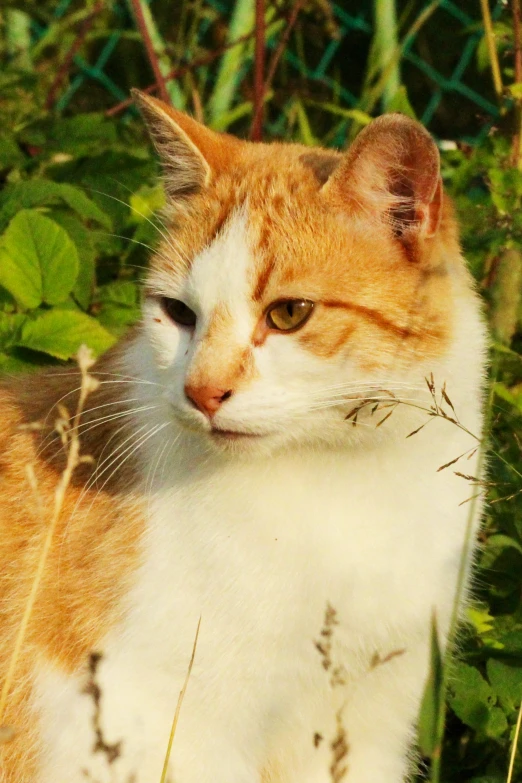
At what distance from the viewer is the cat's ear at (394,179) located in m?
1.72

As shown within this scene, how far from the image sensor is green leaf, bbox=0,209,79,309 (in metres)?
2.48

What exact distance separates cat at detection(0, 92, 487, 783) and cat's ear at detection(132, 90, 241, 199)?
0.04 ft

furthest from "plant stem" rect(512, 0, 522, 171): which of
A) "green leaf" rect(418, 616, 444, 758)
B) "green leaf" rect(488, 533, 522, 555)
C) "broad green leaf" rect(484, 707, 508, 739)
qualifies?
"green leaf" rect(418, 616, 444, 758)

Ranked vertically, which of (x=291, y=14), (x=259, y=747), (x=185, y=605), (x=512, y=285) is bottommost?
(x=259, y=747)

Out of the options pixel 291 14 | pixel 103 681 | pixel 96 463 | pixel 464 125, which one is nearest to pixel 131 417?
pixel 96 463

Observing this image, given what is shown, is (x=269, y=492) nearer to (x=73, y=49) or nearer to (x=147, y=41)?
(x=147, y=41)

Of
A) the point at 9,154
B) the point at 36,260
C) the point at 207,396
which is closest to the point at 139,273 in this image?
the point at 9,154

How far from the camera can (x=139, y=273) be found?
311cm

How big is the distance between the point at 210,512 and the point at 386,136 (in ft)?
2.38

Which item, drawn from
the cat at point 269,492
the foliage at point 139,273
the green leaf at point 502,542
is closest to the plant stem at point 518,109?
the foliage at point 139,273

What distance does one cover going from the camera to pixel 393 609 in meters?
1.82

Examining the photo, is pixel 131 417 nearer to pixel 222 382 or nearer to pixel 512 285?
pixel 222 382

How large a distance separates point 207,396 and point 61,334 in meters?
0.87

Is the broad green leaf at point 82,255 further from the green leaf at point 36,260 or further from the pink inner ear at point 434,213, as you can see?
the pink inner ear at point 434,213
